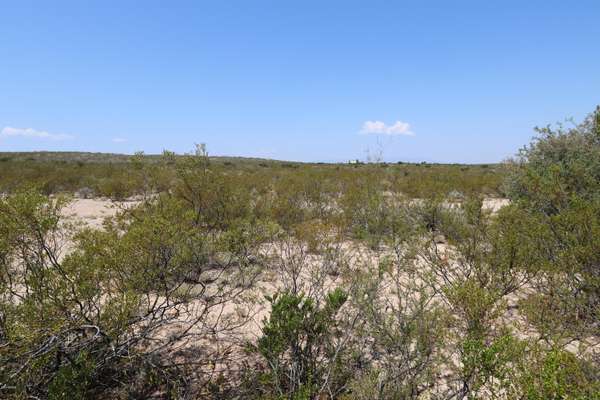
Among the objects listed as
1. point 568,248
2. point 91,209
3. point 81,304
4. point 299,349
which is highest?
point 568,248

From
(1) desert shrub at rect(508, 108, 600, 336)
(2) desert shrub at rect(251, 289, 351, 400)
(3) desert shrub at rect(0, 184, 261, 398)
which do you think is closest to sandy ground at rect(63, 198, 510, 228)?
(1) desert shrub at rect(508, 108, 600, 336)

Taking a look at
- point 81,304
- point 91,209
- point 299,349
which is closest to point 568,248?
point 299,349

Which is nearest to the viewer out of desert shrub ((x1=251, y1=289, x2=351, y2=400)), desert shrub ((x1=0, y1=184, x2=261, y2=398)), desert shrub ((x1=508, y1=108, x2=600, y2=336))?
desert shrub ((x1=0, y1=184, x2=261, y2=398))

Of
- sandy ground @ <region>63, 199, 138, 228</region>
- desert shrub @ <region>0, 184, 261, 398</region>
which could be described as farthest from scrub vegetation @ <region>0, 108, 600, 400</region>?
sandy ground @ <region>63, 199, 138, 228</region>

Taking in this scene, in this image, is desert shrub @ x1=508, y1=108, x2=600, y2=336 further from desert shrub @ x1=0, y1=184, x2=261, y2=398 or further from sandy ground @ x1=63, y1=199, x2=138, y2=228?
sandy ground @ x1=63, y1=199, x2=138, y2=228

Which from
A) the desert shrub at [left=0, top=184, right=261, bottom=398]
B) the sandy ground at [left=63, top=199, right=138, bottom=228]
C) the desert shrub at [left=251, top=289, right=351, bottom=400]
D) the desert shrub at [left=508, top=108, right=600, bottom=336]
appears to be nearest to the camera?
the desert shrub at [left=0, top=184, right=261, bottom=398]

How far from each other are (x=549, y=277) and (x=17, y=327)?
5782mm

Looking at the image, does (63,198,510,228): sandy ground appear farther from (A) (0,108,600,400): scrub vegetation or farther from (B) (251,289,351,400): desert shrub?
(B) (251,289,351,400): desert shrub

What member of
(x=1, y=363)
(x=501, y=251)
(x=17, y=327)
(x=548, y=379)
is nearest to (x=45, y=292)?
(x=17, y=327)

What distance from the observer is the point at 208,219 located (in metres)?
6.32

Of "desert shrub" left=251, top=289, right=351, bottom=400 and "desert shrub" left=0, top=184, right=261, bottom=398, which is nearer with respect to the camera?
"desert shrub" left=0, top=184, right=261, bottom=398

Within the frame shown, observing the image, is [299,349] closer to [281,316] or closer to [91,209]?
[281,316]

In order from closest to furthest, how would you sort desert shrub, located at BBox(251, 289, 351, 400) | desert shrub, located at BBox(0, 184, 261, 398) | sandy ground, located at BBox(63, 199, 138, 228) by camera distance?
desert shrub, located at BBox(0, 184, 261, 398) → desert shrub, located at BBox(251, 289, 351, 400) → sandy ground, located at BBox(63, 199, 138, 228)

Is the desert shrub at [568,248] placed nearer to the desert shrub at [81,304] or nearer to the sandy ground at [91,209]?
the desert shrub at [81,304]
